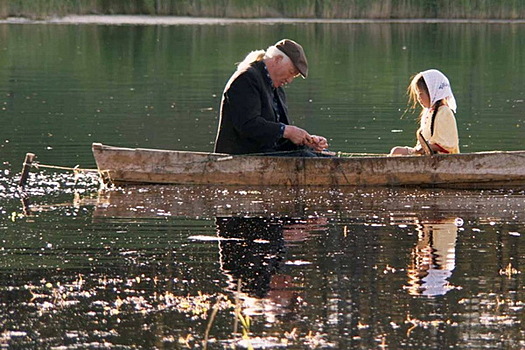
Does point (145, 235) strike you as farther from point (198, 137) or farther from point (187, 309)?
point (198, 137)

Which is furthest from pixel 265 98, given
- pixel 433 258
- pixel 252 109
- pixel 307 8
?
pixel 307 8

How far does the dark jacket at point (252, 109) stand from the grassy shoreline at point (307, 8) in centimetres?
2788

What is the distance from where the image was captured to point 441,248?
9484 mm

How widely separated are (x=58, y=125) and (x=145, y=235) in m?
8.04

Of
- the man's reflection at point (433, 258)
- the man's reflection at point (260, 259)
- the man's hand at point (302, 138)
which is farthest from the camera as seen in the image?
the man's hand at point (302, 138)

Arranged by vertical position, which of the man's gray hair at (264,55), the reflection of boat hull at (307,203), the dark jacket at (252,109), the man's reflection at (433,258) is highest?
the man's gray hair at (264,55)

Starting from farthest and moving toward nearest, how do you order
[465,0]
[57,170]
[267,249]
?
1. [465,0]
2. [57,170]
3. [267,249]

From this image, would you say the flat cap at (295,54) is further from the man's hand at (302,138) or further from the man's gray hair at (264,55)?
the man's hand at (302,138)

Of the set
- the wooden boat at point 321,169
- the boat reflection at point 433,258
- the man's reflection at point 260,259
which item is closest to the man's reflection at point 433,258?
the boat reflection at point 433,258

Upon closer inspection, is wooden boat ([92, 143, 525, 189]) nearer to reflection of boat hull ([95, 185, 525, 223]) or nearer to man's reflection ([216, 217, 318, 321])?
reflection of boat hull ([95, 185, 525, 223])

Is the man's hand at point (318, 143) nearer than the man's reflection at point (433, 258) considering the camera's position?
No

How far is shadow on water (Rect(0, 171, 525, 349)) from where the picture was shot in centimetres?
714

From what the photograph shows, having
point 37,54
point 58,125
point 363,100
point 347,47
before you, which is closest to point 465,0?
point 347,47

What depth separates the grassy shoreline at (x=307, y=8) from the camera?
4000 cm
